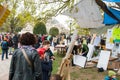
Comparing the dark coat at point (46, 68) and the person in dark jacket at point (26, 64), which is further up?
the person in dark jacket at point (26, 64)

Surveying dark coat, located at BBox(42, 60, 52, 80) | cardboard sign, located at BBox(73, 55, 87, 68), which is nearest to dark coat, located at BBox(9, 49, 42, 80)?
dark coat, located at BBox(42, 60, 52, 80)

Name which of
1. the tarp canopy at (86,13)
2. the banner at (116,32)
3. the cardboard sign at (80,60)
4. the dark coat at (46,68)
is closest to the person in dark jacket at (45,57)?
the dark coat at (46,68)

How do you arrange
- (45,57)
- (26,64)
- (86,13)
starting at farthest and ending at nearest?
1. (86,13)
2. (45,57)
3. (26,64)

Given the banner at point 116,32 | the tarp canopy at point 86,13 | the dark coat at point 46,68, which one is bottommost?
the dark coat at point 46,68

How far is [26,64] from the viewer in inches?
246

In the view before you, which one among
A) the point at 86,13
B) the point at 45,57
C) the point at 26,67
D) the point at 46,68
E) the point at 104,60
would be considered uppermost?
the point at 86,13

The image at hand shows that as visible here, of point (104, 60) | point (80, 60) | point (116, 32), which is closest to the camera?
point (116, 32)

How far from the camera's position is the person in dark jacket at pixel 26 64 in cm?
620

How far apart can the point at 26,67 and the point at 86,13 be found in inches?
222

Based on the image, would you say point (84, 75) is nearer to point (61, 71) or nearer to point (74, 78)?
point (74, 78)

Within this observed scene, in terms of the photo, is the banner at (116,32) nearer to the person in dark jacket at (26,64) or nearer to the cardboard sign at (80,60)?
the cardboard sign at (80,60)

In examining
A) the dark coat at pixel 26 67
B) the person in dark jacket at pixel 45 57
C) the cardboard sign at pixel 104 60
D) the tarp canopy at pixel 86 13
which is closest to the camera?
the dark coat at pixel 26 67

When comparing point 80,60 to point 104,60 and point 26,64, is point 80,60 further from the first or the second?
point 26,64

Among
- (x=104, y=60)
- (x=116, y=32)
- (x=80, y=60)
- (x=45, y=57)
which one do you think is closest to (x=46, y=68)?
(x=45, y=57)
